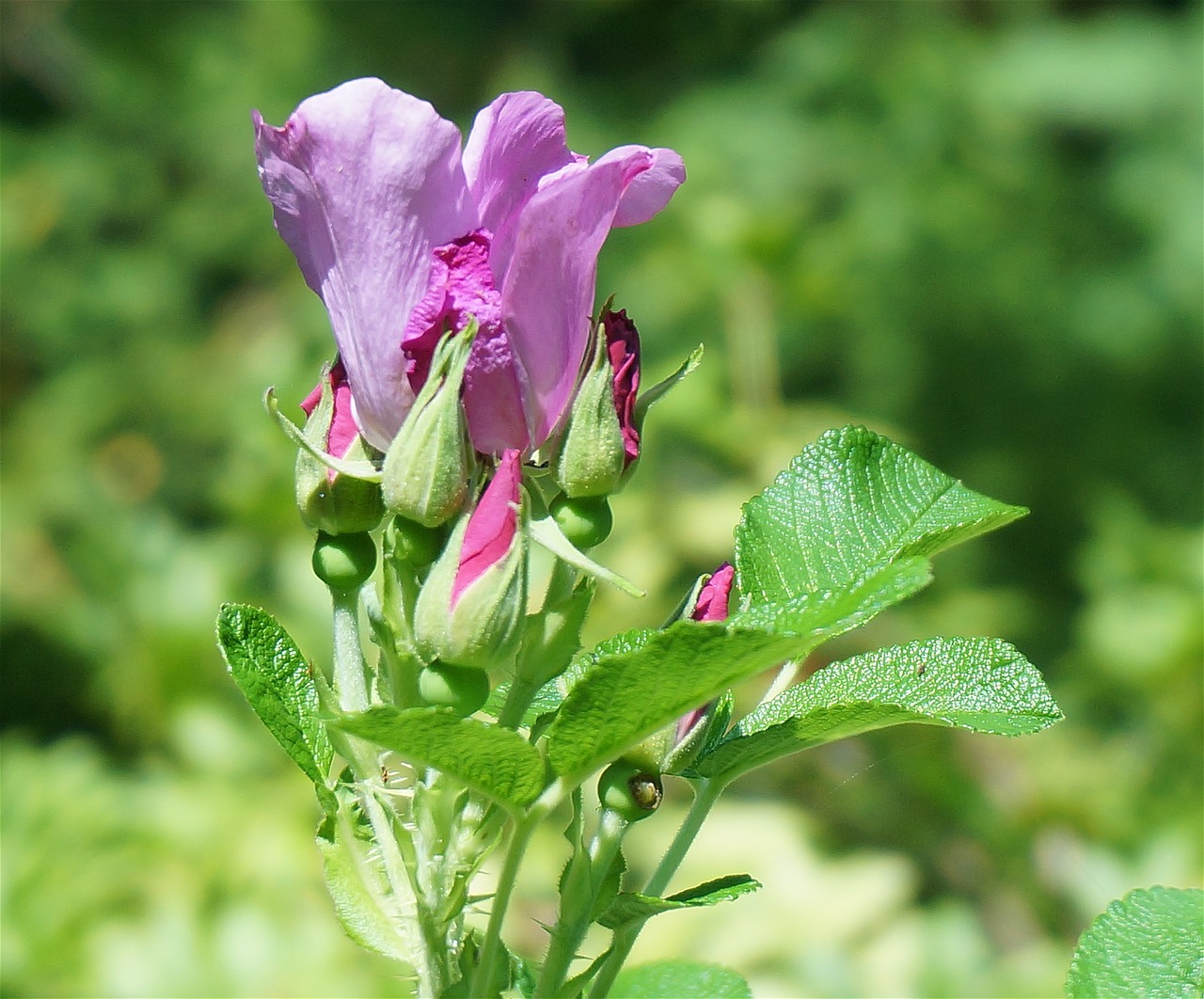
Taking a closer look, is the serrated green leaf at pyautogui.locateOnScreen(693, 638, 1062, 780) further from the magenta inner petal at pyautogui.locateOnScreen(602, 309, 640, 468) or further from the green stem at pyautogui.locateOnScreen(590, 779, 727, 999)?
the magenta inner petal at pyautogui.locateOnScreen(602, 309, 640, 468)

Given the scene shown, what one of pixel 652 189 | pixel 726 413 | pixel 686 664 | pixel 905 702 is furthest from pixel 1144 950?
pixel 726 413

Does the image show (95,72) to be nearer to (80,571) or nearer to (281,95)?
(281,95)

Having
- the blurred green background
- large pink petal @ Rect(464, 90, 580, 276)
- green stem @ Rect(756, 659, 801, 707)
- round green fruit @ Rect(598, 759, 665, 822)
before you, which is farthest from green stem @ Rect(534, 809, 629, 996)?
the blurred green background

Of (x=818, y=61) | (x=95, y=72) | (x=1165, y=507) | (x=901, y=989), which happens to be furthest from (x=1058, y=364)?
(x=95, y=72)

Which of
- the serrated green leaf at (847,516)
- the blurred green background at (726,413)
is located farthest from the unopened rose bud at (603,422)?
the blurred green background at (726,413)

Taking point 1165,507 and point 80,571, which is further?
point 1165,507

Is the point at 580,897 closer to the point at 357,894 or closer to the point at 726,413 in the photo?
the point at 357,894
